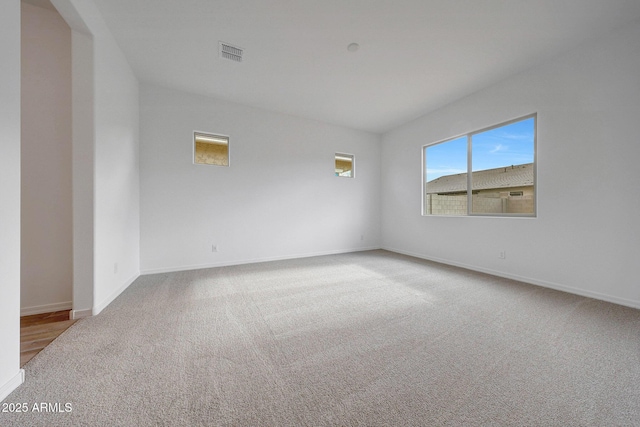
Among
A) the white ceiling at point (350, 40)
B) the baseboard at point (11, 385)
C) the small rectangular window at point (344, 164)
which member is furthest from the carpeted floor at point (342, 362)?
the small rectangular window at point (344, 164)

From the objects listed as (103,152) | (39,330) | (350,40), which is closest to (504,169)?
(350,40)

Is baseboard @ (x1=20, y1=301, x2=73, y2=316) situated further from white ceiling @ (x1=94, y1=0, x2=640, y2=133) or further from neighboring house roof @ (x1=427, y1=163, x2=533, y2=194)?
neighboring house roof @ (x1=427, y1=163, x2=533, y2=194)

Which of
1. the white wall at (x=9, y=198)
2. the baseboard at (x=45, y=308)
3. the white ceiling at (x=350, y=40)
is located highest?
the white ceiling at (x=350, y=40)

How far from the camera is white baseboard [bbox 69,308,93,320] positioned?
6.70 ft

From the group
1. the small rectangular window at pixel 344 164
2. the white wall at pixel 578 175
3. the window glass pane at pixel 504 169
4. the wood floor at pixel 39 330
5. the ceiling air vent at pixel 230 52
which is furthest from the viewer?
the small rectangular window at pixel 344 164

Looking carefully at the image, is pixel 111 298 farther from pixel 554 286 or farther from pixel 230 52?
pixel 554 286

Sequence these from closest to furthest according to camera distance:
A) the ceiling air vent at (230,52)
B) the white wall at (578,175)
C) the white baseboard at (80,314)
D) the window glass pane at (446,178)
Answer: the white baseboard at (80,314) < the white wall at (578,175) < the ceiling air vent at (230,52) < the window glass pane at (446,178)

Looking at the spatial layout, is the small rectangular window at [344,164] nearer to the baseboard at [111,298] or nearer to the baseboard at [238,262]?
the baseboard at [238,262]

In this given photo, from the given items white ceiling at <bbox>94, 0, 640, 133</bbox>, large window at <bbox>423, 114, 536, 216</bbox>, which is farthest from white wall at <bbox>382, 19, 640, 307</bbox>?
white ceiling at <bbox>94, 0, 640, 133</bbox>

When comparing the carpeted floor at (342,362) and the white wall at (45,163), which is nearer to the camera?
the carpeted floor at (342,362)

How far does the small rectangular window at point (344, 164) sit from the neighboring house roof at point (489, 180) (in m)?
1.79

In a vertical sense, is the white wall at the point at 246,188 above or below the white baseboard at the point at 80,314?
above

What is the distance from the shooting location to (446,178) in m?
4.34

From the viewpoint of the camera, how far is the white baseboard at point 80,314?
6.70 ft
